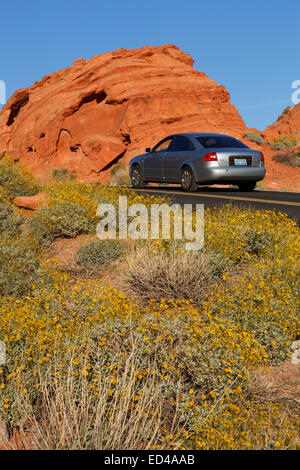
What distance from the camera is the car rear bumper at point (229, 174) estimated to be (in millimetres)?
13188

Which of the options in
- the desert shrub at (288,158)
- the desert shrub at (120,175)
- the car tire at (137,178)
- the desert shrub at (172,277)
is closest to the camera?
the desert shrub at (172,277)

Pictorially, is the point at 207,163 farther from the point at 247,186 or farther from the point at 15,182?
the point at 15,182

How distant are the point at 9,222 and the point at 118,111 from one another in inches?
1090

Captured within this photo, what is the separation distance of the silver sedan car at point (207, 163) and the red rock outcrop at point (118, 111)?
663 inches

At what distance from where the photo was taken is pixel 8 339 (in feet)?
13.6

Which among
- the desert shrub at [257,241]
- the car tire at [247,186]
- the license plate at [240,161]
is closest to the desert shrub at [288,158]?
the car tire at [247,186]

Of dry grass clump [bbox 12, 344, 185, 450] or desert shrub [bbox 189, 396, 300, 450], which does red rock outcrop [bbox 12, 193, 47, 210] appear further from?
desert shrub [bbox 189, 396, 300, 450]

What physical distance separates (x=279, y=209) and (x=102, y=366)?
278 inches

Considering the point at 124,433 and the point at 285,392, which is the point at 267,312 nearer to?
the point at 285,392

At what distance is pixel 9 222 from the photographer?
9.35m

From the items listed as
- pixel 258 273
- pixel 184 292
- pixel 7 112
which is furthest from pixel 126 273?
pixel 7 112

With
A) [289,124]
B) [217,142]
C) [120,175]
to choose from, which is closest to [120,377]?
[217,142]

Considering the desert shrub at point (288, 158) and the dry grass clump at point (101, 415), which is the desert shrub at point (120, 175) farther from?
the dry grass clump at point (101, 415)

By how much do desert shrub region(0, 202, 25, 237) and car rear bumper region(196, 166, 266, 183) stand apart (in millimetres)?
5662
